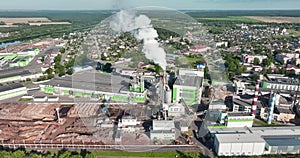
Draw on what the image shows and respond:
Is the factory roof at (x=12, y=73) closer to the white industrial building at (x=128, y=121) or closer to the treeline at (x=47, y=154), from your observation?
the treeline at (x=47, y=154)

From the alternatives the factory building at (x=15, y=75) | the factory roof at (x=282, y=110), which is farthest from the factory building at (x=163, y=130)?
the factory building at (x=15, y=75)

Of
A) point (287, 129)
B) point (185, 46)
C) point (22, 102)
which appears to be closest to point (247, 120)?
point (287, 129)

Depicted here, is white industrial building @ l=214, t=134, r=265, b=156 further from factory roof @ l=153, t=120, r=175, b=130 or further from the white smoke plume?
the white smoke plume

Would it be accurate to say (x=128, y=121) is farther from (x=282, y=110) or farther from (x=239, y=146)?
(x=282, y=110)

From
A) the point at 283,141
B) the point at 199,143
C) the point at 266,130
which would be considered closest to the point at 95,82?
the point at 199,143

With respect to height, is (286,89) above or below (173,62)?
below

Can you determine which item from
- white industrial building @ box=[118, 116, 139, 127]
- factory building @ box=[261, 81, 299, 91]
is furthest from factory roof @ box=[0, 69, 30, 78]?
factory building @ box=[261, 81, 299, 91]

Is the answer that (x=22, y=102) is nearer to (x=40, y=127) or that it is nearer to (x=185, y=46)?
(x=40, y=127)
